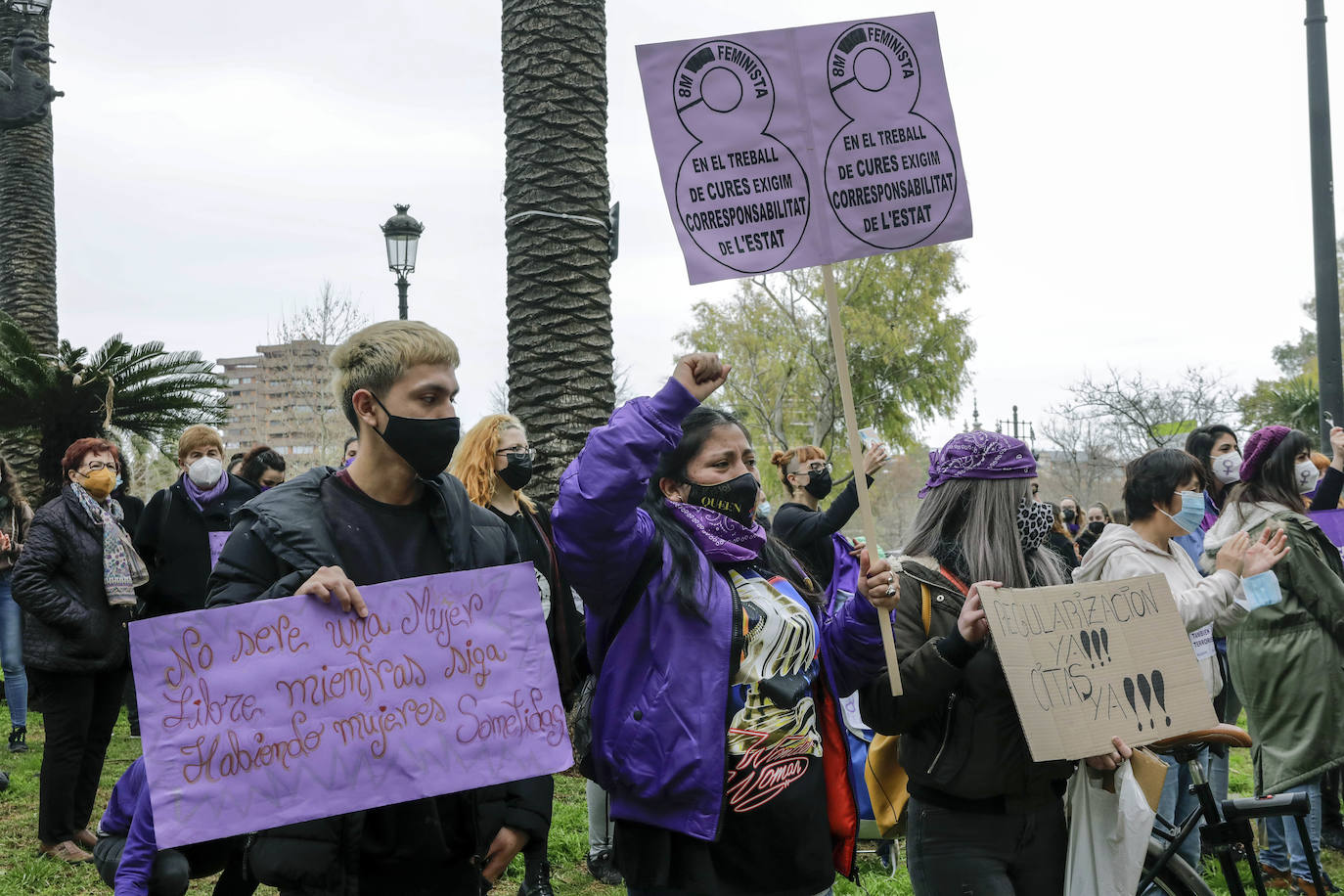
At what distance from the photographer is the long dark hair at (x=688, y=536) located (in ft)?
9.75

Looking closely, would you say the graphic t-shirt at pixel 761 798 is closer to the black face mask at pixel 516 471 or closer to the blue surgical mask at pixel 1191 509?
the black face mask at pixel 516 471

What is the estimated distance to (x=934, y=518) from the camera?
11.5 feet

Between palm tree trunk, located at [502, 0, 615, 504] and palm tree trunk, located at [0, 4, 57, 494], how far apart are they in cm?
762

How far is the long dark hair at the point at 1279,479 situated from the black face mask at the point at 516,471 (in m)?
3.37

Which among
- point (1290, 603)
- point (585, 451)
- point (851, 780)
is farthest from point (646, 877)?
point (1290, 603)

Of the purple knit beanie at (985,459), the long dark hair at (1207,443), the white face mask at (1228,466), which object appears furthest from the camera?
the long dark hair at (1207,443)

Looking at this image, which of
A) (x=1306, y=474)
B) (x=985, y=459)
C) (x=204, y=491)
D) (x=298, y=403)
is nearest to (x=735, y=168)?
(x=985, y=459)

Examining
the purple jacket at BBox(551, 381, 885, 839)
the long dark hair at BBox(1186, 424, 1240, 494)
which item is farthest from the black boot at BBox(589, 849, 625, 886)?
the long dark hair at BBox(1186, 424, 1240, 494)

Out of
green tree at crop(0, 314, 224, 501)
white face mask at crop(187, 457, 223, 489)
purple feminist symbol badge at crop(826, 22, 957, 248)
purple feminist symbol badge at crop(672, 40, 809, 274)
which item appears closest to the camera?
purple feminist symbol badge at crop(672, 40, 809, 274)

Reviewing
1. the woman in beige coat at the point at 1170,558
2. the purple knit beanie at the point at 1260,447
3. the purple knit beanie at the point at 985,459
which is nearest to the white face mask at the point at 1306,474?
the purple knit beanie at the point at 1260,447

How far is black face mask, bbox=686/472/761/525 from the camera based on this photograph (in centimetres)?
320

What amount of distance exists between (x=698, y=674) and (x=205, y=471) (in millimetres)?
5273

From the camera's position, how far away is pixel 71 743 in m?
5.91

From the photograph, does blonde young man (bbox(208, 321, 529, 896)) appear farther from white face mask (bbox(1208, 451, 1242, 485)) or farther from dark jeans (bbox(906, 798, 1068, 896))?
white face mask (bbox(1208, 451, 1242, 485))
